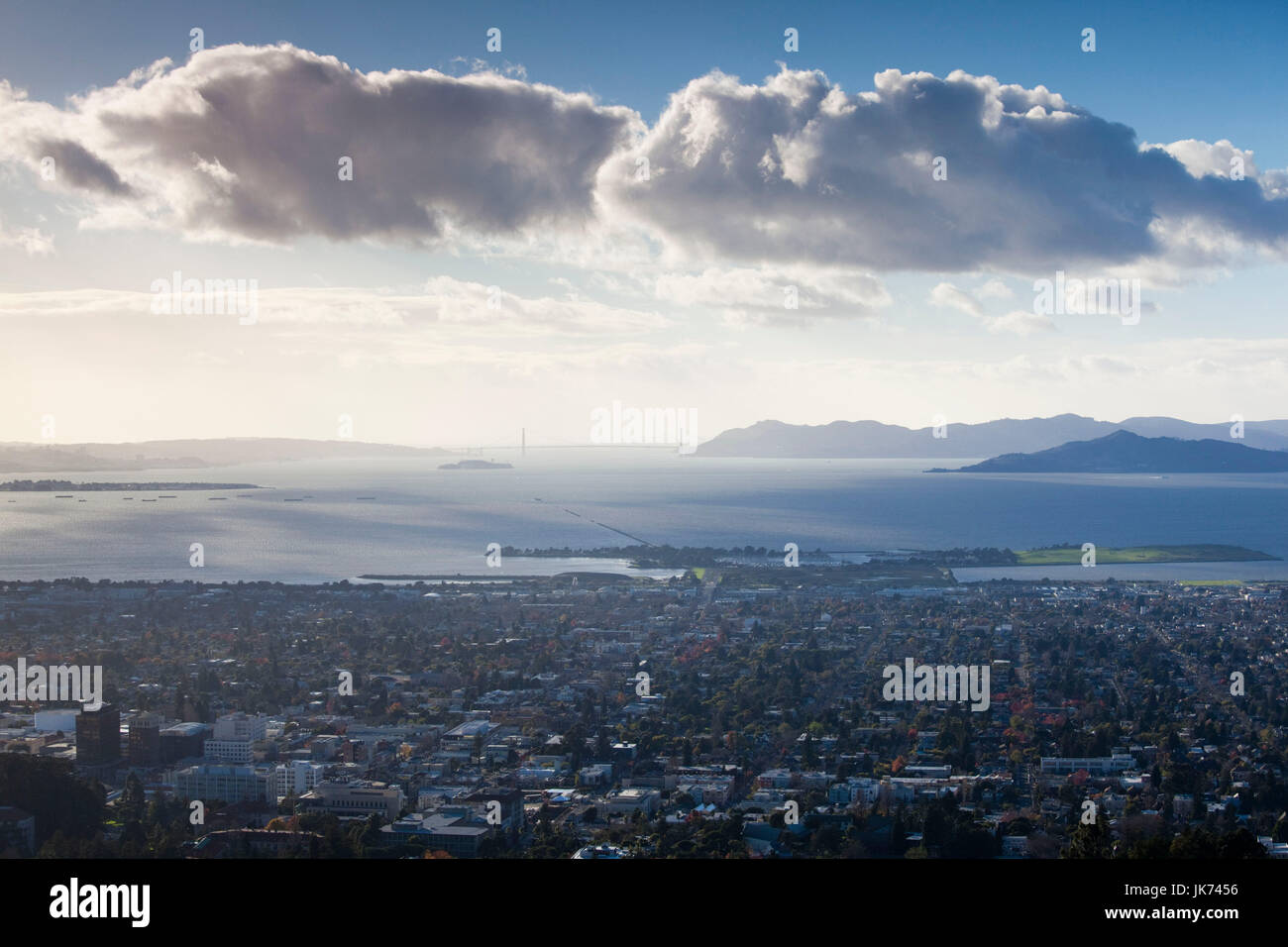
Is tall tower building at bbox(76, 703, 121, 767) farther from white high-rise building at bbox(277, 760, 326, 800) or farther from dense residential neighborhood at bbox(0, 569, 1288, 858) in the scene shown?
white high-rise building at bbox(277, 760, 326, 800)

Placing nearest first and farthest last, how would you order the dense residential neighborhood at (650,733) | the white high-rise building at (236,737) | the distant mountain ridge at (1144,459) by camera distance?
the dense residential neighborhood at (650,733) < the white high-rise building at (236,737) < the distant mountain ridge at (1144,459)

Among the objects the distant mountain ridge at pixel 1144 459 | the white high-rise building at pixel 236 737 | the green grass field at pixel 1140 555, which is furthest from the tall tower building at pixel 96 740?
the distant mountain ridge at pixel 1144 459

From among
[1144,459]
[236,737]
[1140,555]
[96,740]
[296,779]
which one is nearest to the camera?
[296,779]

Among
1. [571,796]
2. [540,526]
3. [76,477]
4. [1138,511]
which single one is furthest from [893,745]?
[76,477]

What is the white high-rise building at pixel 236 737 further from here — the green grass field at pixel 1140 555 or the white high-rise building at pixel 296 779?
the green grass field at pixel 1140 555

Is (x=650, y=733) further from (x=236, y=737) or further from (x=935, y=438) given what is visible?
(x=935, y=438)

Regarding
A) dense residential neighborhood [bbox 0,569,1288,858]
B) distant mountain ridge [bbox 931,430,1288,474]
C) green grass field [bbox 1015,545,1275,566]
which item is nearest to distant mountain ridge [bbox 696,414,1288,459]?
distant mountain ridge [bbox 931,430,1288,474]

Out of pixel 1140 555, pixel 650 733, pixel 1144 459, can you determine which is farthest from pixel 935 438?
pixel 650 733
